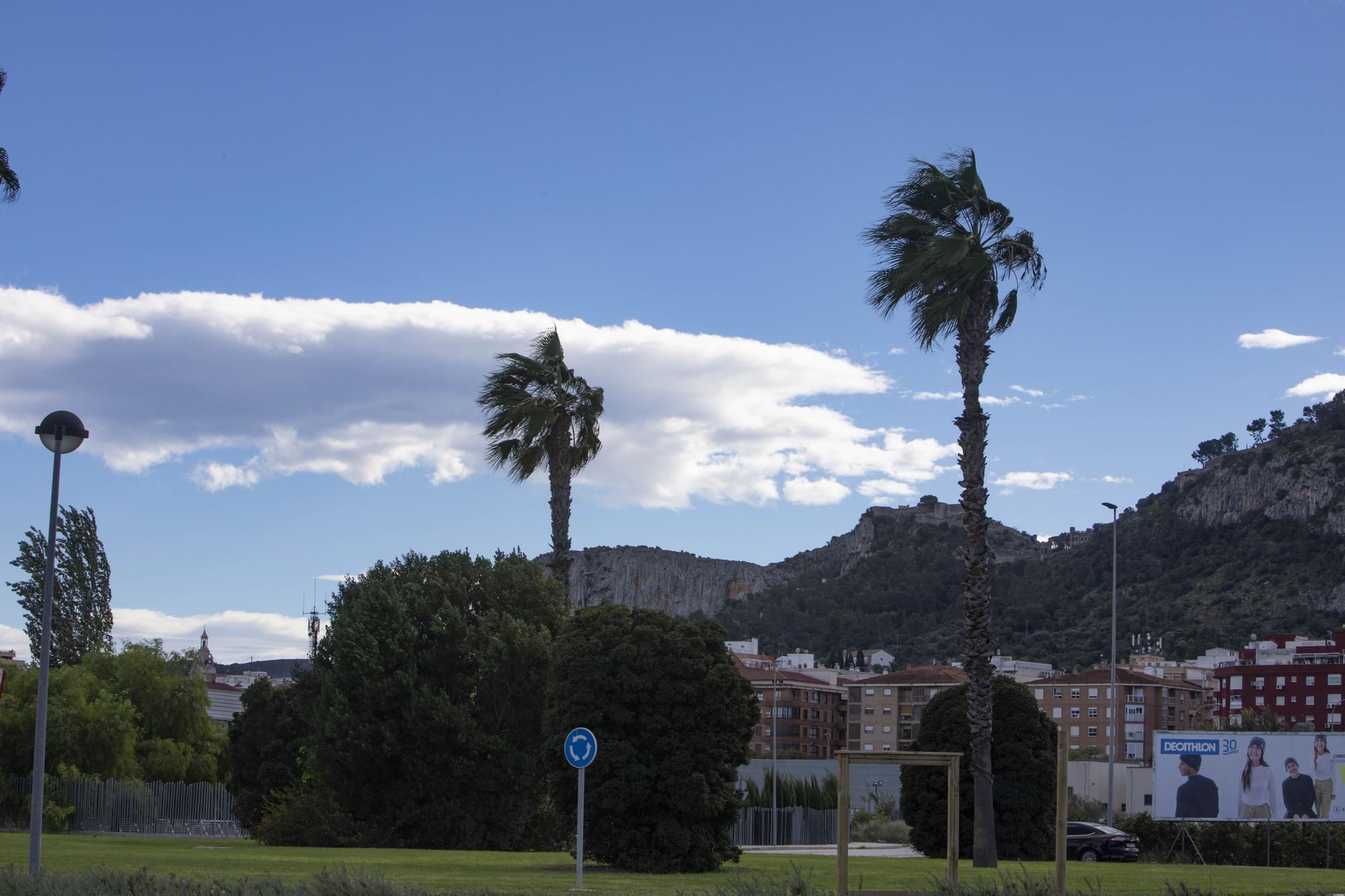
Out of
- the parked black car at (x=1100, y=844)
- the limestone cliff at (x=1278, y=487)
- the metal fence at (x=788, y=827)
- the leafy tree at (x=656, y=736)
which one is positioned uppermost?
the limestone cliff at (x=1278, y=487)

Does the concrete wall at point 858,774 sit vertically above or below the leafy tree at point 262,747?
below

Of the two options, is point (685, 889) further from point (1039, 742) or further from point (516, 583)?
point (516, 583)

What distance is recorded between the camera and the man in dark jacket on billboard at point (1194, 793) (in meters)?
41.8

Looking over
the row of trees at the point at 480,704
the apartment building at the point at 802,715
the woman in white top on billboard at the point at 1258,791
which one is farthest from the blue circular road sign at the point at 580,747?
the apartment building at the point at 802,715

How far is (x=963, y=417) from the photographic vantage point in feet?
96.3

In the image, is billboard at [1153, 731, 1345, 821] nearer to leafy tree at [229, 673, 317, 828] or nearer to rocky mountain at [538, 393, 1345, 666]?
leafy tree at [229, 673, 317, 828]

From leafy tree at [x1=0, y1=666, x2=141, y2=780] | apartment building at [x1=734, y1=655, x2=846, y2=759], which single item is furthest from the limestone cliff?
leafy tree at [x1=0, y1=666, x2=141, y2=780]

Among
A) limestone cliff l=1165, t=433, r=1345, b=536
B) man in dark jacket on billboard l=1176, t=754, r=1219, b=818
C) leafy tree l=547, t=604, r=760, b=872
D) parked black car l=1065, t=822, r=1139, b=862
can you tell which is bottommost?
parked black car l=1065, t=822, r=1139, b=862

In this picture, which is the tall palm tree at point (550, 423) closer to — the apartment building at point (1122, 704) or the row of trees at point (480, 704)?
the row of trees at point (480, 704)

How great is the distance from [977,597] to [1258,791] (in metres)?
18.6

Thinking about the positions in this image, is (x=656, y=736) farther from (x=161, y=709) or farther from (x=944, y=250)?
(x=161, y=709)

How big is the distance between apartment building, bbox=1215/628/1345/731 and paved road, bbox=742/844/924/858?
8343cm

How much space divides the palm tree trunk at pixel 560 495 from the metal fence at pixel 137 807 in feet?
64.3

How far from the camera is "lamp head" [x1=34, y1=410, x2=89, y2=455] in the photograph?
17953mm
